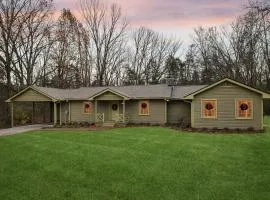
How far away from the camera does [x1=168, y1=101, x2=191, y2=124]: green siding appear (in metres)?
26.9

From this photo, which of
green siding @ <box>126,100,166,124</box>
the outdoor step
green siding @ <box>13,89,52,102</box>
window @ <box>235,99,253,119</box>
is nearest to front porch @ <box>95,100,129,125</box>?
the outdoor step

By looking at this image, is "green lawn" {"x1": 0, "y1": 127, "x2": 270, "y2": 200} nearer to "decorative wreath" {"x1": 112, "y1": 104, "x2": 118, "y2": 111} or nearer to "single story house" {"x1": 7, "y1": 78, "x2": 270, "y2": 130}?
"single story house" {"x1": 7, "y1": 78, "x2": 270, "y2": 130}

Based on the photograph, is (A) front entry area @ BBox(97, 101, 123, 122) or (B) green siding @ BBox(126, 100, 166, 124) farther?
(A) front entry area @ BBox(97, 101, 123, 122)

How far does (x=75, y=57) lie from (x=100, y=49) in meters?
5.32

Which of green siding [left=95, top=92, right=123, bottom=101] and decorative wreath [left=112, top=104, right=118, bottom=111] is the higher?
green siding [left=95, top=92, right=123, bottom=101]

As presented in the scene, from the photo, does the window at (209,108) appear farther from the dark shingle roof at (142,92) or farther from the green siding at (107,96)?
the green siding at (107,96)

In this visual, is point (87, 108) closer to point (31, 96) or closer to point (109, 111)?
point (109, 111)

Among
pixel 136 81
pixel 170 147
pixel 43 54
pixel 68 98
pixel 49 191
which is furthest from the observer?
pixel 136 81

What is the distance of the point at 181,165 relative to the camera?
37.8ft

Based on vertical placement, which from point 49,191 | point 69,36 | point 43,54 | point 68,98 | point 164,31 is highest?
point 164,31

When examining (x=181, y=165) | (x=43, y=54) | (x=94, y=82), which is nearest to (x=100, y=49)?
(x=94, y=82)

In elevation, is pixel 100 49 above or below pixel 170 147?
above

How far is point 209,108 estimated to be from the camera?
75.9ft

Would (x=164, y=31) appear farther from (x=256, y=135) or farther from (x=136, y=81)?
(x=256, y=135)
